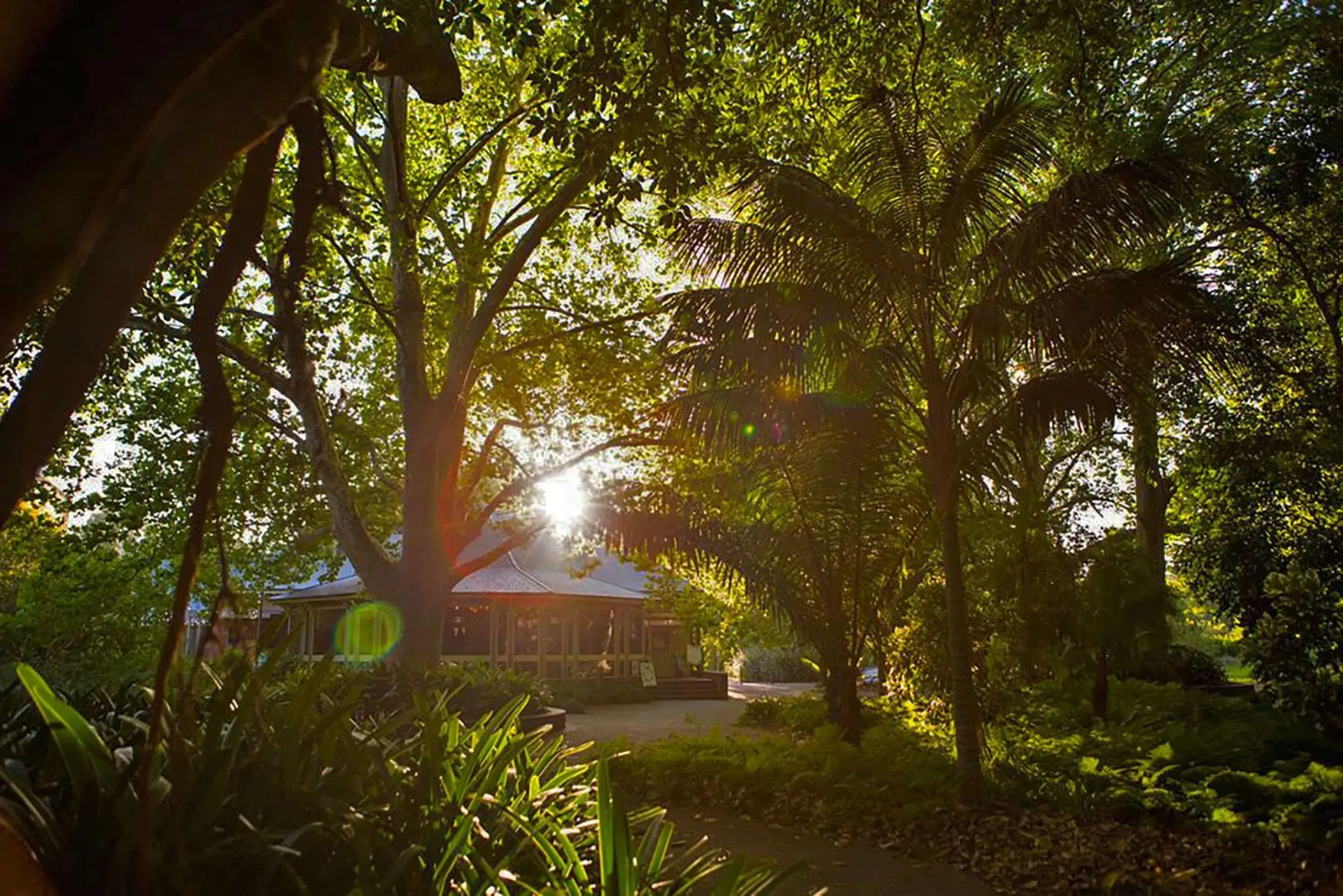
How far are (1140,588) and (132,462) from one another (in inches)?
649

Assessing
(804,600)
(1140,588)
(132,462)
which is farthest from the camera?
(132,462)

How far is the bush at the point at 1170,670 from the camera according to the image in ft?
55.0

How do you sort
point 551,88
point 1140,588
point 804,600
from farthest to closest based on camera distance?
point 1140,588
point 804,600
point 551,88

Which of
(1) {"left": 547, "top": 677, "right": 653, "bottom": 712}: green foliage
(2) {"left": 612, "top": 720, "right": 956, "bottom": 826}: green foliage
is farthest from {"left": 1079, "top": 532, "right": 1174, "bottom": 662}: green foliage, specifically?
(1) {"left": 547, "top": 677, "right": 653, "bottom": 712}: green foliage

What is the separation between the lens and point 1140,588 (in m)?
12.2

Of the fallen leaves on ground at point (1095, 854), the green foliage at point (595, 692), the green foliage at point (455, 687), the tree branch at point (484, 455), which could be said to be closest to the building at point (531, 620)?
the green foliage at point (595, 692)

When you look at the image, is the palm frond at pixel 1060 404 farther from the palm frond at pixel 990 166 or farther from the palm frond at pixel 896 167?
the palm frond at pixel 896 167

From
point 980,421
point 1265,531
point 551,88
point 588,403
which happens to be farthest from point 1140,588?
point 551,88

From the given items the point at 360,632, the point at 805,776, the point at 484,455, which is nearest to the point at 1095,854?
the point at 805,776

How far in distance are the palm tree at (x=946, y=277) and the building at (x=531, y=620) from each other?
16675mm

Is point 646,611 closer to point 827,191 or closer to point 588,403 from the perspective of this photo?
point 588,403

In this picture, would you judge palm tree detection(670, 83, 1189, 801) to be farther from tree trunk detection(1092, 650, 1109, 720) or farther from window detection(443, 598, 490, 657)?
window detection(443, 598, 490, 657)

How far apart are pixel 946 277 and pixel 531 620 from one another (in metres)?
21.8

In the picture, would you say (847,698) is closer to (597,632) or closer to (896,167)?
(896,167)
